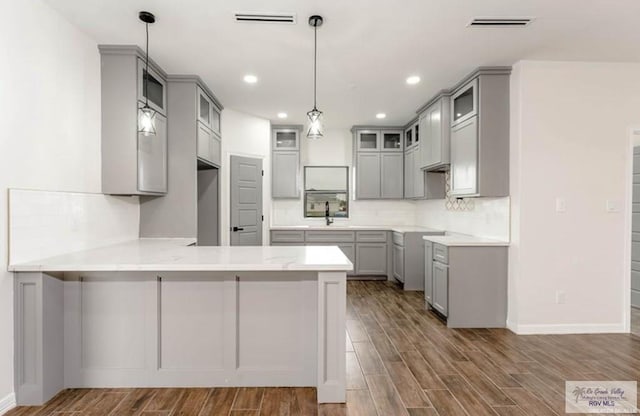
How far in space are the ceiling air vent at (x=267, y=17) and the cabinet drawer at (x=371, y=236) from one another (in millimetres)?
3707

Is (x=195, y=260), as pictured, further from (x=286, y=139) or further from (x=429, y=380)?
(x=286, y=139)

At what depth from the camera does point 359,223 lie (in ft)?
20.7

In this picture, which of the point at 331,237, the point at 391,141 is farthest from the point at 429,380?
the point at 391,141

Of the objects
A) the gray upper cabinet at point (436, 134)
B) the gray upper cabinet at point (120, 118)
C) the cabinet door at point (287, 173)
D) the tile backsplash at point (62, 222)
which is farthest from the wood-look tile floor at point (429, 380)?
the cabinet door at point (287, 173)

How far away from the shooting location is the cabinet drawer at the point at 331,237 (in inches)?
224

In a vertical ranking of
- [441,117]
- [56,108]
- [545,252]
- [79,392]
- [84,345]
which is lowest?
[79,392]

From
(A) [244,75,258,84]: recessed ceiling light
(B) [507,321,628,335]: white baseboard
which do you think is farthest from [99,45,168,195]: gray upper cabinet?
(B) [507,321,628,335]: white baseboard

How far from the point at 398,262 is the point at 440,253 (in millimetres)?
1594

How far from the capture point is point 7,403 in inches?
83.0

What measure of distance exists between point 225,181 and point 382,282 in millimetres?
2933

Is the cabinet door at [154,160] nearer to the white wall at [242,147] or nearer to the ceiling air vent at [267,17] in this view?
the white wall at [242,147]

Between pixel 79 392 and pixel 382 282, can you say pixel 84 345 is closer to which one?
pixel 79 392

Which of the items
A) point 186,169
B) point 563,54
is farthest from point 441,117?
point 186,169

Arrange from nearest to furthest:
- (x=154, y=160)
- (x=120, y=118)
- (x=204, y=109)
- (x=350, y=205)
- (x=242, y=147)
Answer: (x=120, y=118)
(x=154, y=160)
(x=204, y=109)
(x=242, y=147)
(x=350, y=205)
